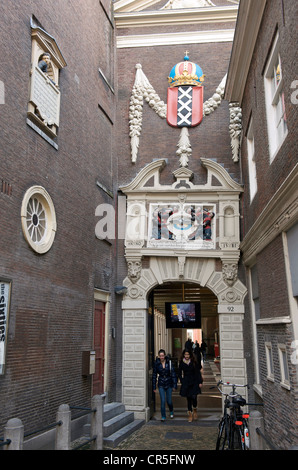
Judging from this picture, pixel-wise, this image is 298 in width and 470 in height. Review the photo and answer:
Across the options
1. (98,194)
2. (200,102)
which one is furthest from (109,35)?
(98,194)

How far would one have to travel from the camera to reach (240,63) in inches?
427

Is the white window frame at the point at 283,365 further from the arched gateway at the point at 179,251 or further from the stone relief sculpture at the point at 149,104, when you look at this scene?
the stone relief sculpture at the point at 149,104

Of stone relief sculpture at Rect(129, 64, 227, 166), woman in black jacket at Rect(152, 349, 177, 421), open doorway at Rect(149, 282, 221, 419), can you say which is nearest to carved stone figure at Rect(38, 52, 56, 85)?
stone relief sculpture at Rect(129, 64, 227, 166)

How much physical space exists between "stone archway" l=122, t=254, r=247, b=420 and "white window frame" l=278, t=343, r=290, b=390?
4578 mm

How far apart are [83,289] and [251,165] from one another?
5.54 meters

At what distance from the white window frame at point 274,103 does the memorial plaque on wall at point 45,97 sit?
4.53 meters

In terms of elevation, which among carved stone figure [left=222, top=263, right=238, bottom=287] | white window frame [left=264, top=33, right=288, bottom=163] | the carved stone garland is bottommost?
carved stone figure [left=222, top=263, right=238, bottom=287]

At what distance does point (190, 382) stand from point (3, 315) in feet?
20.7

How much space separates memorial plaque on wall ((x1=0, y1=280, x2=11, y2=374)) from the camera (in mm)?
7180

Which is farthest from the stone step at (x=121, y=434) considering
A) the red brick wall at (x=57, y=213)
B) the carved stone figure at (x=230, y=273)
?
the carved stone figure at (x=230, y=273)

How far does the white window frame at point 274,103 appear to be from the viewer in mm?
8121

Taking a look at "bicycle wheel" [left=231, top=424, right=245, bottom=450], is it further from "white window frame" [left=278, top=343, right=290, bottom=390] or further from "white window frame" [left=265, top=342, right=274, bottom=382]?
"white window frame" [left=265, top=342, right=274, bottom=382]

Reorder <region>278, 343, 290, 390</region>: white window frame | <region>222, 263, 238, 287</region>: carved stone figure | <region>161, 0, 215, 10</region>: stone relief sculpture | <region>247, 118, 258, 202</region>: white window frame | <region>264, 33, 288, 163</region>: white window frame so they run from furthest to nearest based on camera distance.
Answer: <region>161, 0, 215, 10</region>: stone relief sculpture
<region>222, 263, 238, 287</region>: carved stone figure
<region>247, 118, 258, 202</region>: white window frame
<region>264, 33, 288, 163</region>: white window frame
<region>278, 343, 290, 390</region>: white window frame

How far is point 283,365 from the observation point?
7.70m
